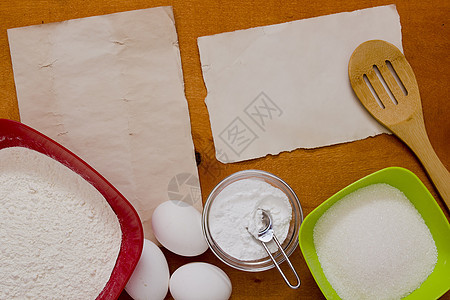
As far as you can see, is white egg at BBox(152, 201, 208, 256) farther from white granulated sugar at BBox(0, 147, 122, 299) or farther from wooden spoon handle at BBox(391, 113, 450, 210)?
wooden spoon handle at BBox(391, 113, 450, 210)

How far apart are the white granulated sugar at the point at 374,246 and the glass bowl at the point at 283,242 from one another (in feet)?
0.12

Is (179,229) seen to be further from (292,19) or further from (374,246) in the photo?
(292,19)

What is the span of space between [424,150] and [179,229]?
422mm

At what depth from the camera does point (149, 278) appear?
1.89 feet

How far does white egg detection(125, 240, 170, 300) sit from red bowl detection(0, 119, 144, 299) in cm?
2

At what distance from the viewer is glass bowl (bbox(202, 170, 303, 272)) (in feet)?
1.90

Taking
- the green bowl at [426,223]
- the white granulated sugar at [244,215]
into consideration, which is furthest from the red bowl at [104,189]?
the green bowl at [426,223]

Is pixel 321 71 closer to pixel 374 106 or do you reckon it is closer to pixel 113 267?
pixel 374 106

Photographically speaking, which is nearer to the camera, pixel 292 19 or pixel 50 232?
pixel 50 232

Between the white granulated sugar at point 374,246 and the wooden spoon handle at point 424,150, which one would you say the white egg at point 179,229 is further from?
the wooden spoon handle at point 424,150

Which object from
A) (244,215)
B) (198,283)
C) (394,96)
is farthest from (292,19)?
(198,283)

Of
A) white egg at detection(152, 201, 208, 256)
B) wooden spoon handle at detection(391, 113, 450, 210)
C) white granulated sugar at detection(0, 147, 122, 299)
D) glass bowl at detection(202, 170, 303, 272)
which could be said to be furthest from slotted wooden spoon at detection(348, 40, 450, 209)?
white granulated sugar at detection(0, 147, 122, 299)

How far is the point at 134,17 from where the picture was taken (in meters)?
0.65

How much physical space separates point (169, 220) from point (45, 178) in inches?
7.6
